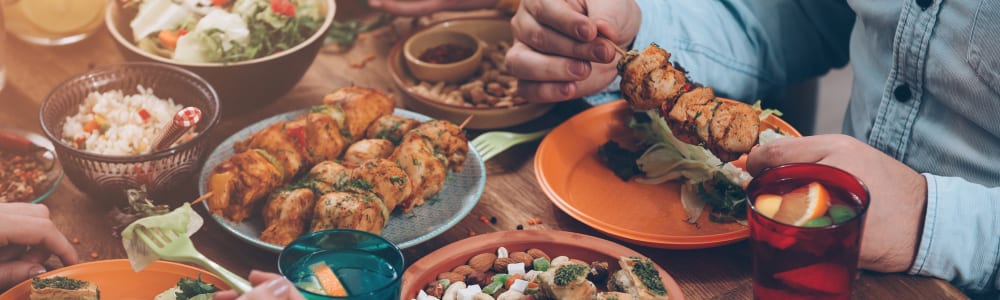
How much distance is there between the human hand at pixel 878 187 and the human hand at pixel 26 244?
1601 millimetres

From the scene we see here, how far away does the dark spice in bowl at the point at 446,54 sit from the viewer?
9.70 ft

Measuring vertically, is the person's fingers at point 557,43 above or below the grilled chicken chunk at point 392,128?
above

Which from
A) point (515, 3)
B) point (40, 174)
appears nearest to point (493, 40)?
point (515, 3)

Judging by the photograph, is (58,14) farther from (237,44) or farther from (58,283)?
(58,283)


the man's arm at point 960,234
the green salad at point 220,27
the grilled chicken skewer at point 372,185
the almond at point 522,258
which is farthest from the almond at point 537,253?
the green salad at point 220,27

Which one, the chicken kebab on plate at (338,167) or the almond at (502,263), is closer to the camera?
the almond at (502,263)

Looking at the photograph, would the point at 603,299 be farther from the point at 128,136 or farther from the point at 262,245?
the point at 128,136

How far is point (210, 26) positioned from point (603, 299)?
1.62 m

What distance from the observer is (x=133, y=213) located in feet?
7.37

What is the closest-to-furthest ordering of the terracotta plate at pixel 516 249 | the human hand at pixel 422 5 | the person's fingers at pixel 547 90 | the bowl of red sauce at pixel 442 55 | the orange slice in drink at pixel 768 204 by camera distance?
the orange slice in drink at pixel 768 204
the terracotta plate at pixel 516 249
the person's fingers at pixel 547 90
the bowl of red sauce at pixel 442 55
the human hand at pixel 422 5

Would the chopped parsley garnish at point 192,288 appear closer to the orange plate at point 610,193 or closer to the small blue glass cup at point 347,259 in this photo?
the small blue glass cup at point 347,259

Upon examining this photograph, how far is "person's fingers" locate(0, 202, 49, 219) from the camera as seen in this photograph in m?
1.96

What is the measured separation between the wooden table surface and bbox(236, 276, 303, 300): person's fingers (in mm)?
669

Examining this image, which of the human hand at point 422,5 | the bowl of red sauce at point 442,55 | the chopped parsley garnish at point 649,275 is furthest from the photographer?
the human hand at point 422,5
